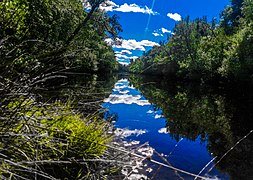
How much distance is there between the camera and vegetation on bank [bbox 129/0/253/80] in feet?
18.3

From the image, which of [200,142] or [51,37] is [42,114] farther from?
[200,142]

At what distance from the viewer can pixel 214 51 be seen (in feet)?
133

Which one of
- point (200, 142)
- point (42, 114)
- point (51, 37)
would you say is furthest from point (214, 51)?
point (42, 114)

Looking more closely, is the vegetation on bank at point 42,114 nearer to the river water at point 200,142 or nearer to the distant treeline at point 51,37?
the distant treeline at point 51,37

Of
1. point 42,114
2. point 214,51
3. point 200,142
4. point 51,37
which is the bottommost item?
point 42,114

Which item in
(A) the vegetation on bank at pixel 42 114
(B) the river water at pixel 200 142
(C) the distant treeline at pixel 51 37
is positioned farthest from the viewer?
(B) the river water at pixel 200 142

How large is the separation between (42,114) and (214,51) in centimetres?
4095

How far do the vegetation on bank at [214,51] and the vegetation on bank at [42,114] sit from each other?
76 cm

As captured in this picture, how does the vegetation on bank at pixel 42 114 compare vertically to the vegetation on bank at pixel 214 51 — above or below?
below

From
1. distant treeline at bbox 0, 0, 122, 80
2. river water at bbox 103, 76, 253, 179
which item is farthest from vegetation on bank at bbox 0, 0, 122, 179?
river water at bbox 103, 76, 253, 179

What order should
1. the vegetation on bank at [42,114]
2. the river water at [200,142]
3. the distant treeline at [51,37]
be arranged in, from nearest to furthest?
1. the vegetation on bank at [42,114]
2. the distant treeline at [51,37]
3. the river water at [200,142]

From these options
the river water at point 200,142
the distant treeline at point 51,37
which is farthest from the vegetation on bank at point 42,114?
the river water at point 200,142

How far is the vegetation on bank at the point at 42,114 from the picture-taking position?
5.44 feet

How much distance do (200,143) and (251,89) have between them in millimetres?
24869
